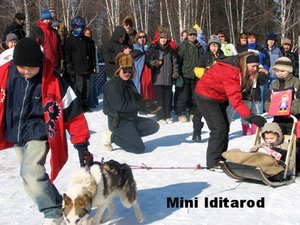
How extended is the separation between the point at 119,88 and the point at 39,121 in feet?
10.3

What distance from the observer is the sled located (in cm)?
457

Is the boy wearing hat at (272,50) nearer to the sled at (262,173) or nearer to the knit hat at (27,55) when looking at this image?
the sled at (262,173)

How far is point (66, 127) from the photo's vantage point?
3.47 m

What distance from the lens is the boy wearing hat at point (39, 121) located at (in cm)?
331

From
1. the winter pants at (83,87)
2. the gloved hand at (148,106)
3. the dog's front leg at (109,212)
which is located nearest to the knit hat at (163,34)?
the gloved hand at (148,106)

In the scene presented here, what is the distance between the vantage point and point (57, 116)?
334 cm

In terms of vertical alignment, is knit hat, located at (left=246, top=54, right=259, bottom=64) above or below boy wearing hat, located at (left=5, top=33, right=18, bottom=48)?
below

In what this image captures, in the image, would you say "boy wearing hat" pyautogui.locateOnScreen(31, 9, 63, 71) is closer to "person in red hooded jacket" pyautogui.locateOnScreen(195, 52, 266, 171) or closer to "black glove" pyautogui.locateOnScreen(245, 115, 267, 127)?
"person in red hooded jacket" pyautogui.locateOnScreen(195, 52, 266, 171)

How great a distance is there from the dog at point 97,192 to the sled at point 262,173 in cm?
144

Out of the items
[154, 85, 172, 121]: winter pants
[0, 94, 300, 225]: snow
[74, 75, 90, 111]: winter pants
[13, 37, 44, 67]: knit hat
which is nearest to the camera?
[13, 37, 44, 67]: knit hat

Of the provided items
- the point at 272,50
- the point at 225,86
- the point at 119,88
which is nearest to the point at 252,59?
the point at 225,86

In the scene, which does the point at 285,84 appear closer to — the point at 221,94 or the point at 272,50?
the point at 221,94

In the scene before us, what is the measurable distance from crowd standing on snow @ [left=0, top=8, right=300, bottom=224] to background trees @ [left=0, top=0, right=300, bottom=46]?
13.4 m

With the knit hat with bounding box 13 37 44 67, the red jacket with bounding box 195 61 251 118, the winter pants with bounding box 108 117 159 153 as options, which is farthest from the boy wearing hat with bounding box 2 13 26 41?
the knit hat with bounding box 13 37 44 67
